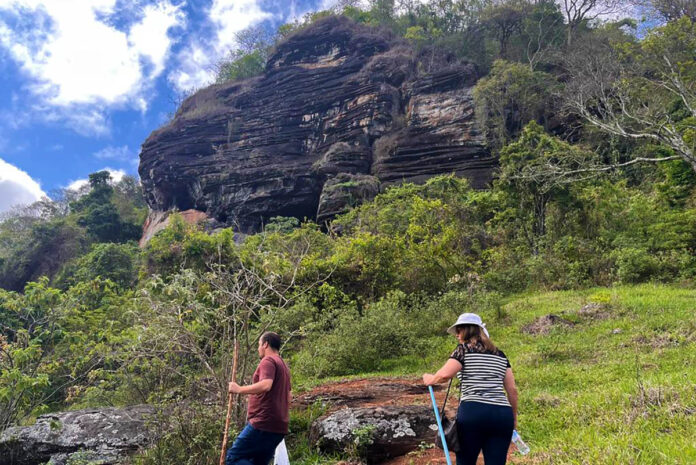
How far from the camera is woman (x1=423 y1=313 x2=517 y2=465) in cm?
300

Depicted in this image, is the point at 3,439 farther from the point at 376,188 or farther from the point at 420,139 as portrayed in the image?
the point at 420,139

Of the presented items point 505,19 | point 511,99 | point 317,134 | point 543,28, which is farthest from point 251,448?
point 505,19

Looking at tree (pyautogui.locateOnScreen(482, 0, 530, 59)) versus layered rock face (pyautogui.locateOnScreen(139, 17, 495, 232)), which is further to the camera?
tree (pyautogui.locateOnScreen(482, 0, 530, 59))

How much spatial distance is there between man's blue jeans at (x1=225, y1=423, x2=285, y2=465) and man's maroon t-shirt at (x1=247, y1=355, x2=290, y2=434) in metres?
0.07

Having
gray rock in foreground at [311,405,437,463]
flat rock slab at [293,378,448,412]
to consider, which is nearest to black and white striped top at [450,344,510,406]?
gray rock in foreground at [311,405,437,463]

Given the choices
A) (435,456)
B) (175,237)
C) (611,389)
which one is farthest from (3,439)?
(175,237)

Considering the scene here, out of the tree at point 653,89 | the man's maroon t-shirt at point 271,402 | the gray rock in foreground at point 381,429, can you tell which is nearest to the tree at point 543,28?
the tree at point 653,89

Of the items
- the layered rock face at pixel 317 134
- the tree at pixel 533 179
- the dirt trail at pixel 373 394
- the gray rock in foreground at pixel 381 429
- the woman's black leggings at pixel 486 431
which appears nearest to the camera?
the woman's black leggings at pixel 486 431

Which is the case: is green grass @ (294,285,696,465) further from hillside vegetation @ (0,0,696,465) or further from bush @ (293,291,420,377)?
bush @ (293,291,420,377)

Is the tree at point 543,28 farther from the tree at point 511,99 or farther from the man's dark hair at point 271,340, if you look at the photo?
the man's dark hair at point 271,340

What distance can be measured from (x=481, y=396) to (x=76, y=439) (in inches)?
248

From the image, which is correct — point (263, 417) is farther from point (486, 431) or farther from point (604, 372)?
point (604, 372)

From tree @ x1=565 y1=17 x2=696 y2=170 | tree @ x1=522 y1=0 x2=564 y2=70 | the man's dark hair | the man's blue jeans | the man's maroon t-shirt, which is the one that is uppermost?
tree @ x1=522 y1=0 x2=564 y2=70

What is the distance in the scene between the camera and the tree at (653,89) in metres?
14.6
